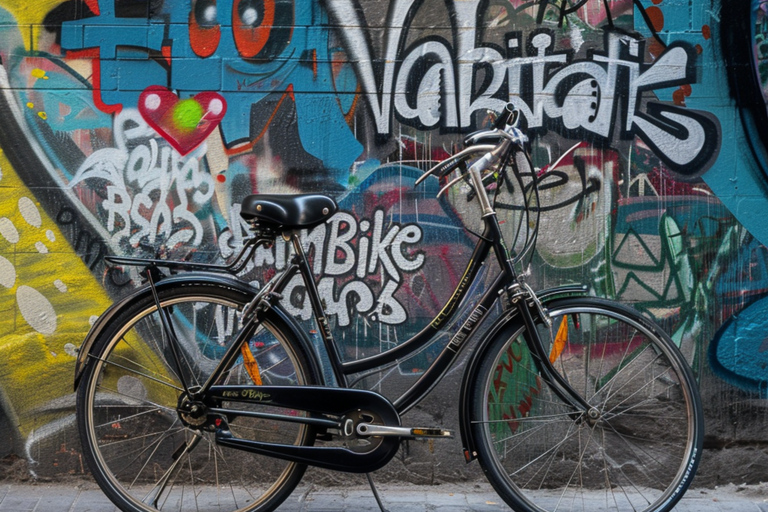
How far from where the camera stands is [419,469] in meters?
4.21

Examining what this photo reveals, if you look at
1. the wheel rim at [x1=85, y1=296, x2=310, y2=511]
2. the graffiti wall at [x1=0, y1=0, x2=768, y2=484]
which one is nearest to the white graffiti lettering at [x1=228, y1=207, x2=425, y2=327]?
the graffiti wall at [x1=0, y1=0, x2=768, y2=484]

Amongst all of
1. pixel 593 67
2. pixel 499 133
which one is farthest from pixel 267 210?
pixel 593 67

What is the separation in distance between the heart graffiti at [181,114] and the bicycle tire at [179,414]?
2.75ft

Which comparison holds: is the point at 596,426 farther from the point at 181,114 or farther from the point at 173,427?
the point at 181,114

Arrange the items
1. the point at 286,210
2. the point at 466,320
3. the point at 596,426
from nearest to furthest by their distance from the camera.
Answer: the point at 286,210, the point at 466,320, the point at 596,426

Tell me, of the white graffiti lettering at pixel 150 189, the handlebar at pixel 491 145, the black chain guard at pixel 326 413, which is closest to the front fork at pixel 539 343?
the handlebar at pixel 491 145

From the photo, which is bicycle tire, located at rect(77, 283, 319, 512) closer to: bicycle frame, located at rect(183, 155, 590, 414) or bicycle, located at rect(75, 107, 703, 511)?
bicycle, located at rect(75, 107, 703, 511)

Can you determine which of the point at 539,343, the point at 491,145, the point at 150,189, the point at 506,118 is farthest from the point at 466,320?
the point at 150,189

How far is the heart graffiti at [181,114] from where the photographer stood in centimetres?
418

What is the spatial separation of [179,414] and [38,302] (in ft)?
4.26

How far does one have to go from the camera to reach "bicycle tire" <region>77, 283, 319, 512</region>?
343 cm

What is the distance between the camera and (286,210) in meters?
3.33

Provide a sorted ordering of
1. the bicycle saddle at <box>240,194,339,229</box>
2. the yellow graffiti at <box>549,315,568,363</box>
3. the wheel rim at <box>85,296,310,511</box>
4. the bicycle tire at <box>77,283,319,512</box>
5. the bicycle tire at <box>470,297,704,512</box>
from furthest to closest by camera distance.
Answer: the wheel rim at <box>85,296,310,511</box>
the bicycle tire at <box>470,297,704,512</box>
the yellow graffiti at <box>549,315,568,363</box>
the bicycle tire at <box>77,283,319,512</box>
the bicycle saddle at <box>240,194,339,229</box>

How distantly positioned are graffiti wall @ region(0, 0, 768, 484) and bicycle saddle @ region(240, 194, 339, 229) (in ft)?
2.70
